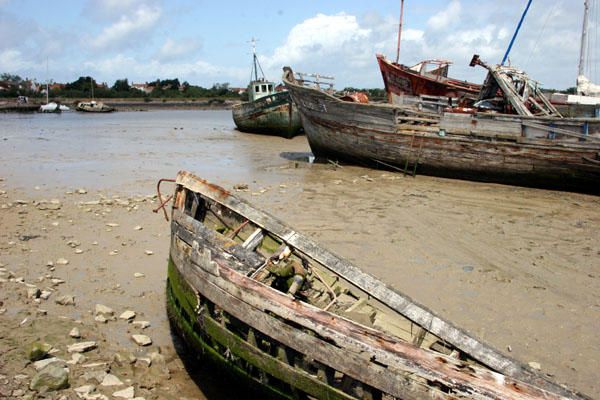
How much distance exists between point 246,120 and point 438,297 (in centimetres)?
2359

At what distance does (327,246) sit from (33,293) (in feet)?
13.2

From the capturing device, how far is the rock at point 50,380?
12.6 ft

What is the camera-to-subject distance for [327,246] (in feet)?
25.4

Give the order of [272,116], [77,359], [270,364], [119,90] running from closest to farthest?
[270,364] → [77,359] → [272,116] → [119,90]

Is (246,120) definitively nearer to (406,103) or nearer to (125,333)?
(406,103)

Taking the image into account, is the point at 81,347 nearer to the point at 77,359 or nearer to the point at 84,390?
the point at 77,359

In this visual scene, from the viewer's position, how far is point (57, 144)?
920 inches

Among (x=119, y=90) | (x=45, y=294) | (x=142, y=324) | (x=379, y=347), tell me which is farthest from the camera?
(x=119, y=90)

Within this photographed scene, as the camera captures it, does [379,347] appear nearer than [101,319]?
Yes

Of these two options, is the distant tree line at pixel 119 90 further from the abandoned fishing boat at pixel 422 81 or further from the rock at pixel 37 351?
the rock at pixel 37 351

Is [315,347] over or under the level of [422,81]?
under

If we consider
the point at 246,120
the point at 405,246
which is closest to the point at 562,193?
the point at 405,246

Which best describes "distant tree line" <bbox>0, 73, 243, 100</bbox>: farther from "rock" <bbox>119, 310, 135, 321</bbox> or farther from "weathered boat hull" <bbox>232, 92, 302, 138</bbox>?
"rock" <bbox>119, 310, 135, 321</bbox>

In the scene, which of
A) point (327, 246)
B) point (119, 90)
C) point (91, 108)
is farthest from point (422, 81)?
point (119, 90)
